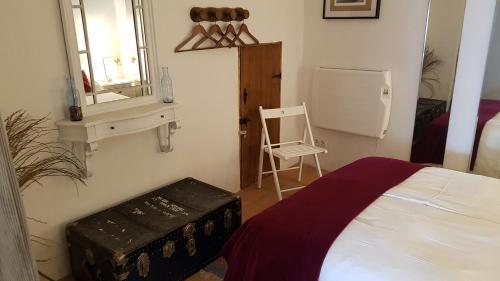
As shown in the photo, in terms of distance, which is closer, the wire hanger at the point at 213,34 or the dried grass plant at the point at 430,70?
the wire hanger at the point at 213,34

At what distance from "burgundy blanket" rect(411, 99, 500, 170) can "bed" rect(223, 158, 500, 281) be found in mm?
951

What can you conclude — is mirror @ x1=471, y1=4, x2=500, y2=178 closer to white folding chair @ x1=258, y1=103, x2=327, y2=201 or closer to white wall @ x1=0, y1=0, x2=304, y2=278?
white folding chair @ x1=258, y1=103, x2=327, y2=201

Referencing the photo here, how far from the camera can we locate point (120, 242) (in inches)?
78.9

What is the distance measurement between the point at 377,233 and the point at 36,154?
1.79 m

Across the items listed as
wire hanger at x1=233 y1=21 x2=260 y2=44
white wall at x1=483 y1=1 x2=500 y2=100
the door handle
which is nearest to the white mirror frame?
wire hanger at x1=233 y1=21 x2=260 y2=44

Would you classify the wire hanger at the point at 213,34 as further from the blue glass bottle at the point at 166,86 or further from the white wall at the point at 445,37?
the white wall at the point at 445,37

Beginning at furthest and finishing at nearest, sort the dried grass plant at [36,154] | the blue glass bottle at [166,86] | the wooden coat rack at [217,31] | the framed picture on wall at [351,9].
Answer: the framed picture on wall at [351,9]
the wooden coat rack at [217,31]
the blue glass bottle at [166,86]
the dried grass plant at [36,154]

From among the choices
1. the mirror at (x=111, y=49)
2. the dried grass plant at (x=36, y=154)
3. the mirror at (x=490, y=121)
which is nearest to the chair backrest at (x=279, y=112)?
the mirror at (x=111, y=49)

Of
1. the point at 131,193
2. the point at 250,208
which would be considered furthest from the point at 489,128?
the point at 131,193

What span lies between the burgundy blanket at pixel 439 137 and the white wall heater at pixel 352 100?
335 mm

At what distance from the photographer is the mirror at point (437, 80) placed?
9.41 ft

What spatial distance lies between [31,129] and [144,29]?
36.2 inches

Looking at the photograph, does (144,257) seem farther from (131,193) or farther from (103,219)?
(131,193)

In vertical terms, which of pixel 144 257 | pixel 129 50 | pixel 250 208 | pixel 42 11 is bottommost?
pixel 250 208
